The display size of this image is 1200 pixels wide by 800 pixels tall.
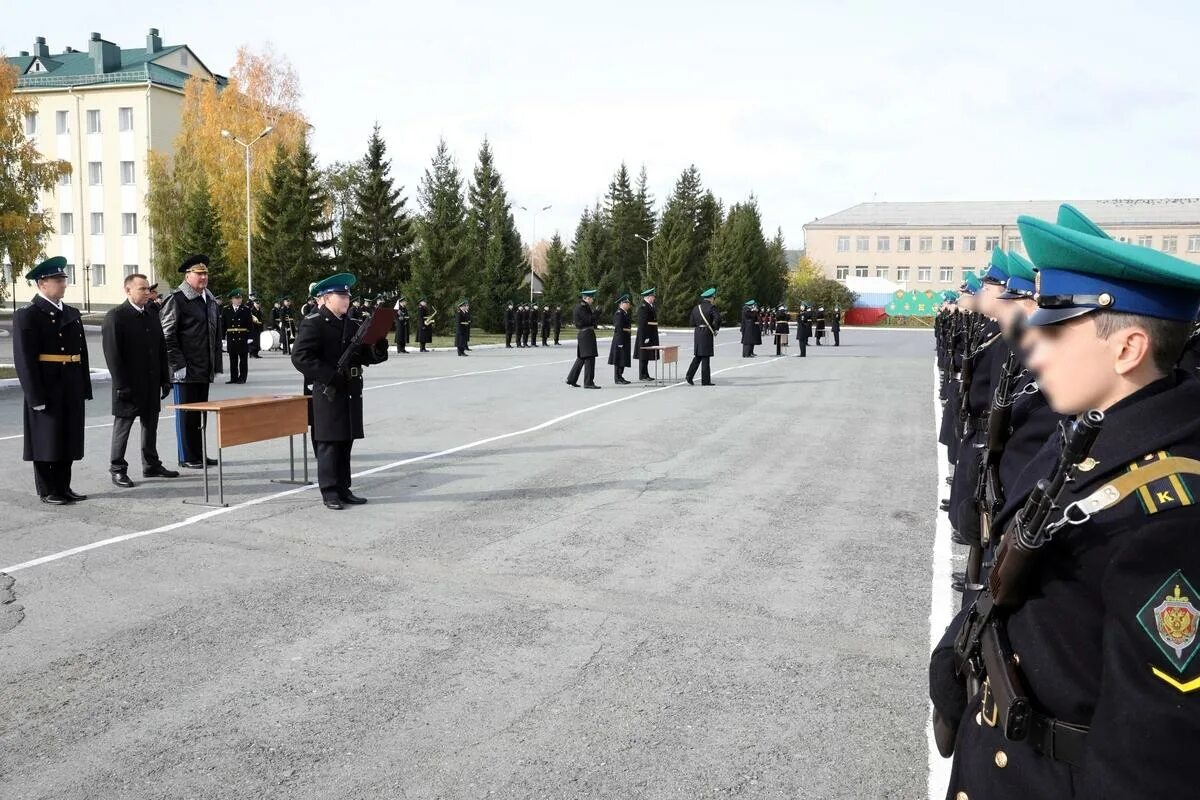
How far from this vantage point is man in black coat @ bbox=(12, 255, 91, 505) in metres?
8.52

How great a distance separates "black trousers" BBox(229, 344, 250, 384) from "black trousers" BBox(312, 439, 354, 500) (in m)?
14.3

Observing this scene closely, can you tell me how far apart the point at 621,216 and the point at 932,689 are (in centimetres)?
8832

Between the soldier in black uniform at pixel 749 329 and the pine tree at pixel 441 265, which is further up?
the pine tree at pixel 441 265

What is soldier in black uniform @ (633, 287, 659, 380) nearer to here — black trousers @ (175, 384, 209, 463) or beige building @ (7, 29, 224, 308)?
black trousers @ (175, 384, 209, 463)

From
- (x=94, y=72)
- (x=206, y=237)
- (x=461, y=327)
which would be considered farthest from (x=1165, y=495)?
(x=94, y=72)

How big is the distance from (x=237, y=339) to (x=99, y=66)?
57.2 meters

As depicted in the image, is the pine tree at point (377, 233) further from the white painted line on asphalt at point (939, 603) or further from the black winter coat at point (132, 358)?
the white painted line on asphalt at point (939, 603)

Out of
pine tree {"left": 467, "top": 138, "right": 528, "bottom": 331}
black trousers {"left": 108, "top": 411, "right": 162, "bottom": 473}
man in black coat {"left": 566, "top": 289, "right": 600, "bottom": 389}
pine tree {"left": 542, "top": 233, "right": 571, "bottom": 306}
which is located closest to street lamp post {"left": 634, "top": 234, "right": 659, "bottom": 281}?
pine tree {"left": 542, "top": 233, "right": 571, "bottom": 306}

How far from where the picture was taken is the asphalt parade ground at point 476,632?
3.79 m

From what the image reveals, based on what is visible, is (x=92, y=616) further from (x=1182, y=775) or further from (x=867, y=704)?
(x=1182, y=775)

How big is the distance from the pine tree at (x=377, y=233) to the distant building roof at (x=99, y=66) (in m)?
18.8

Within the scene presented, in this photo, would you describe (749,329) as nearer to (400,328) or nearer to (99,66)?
(400,328)

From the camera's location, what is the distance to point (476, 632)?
17.3 feet

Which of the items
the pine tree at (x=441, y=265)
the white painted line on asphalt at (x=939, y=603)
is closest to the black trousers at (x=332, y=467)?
the white painted line on asphalt at (x=939, y=603)
